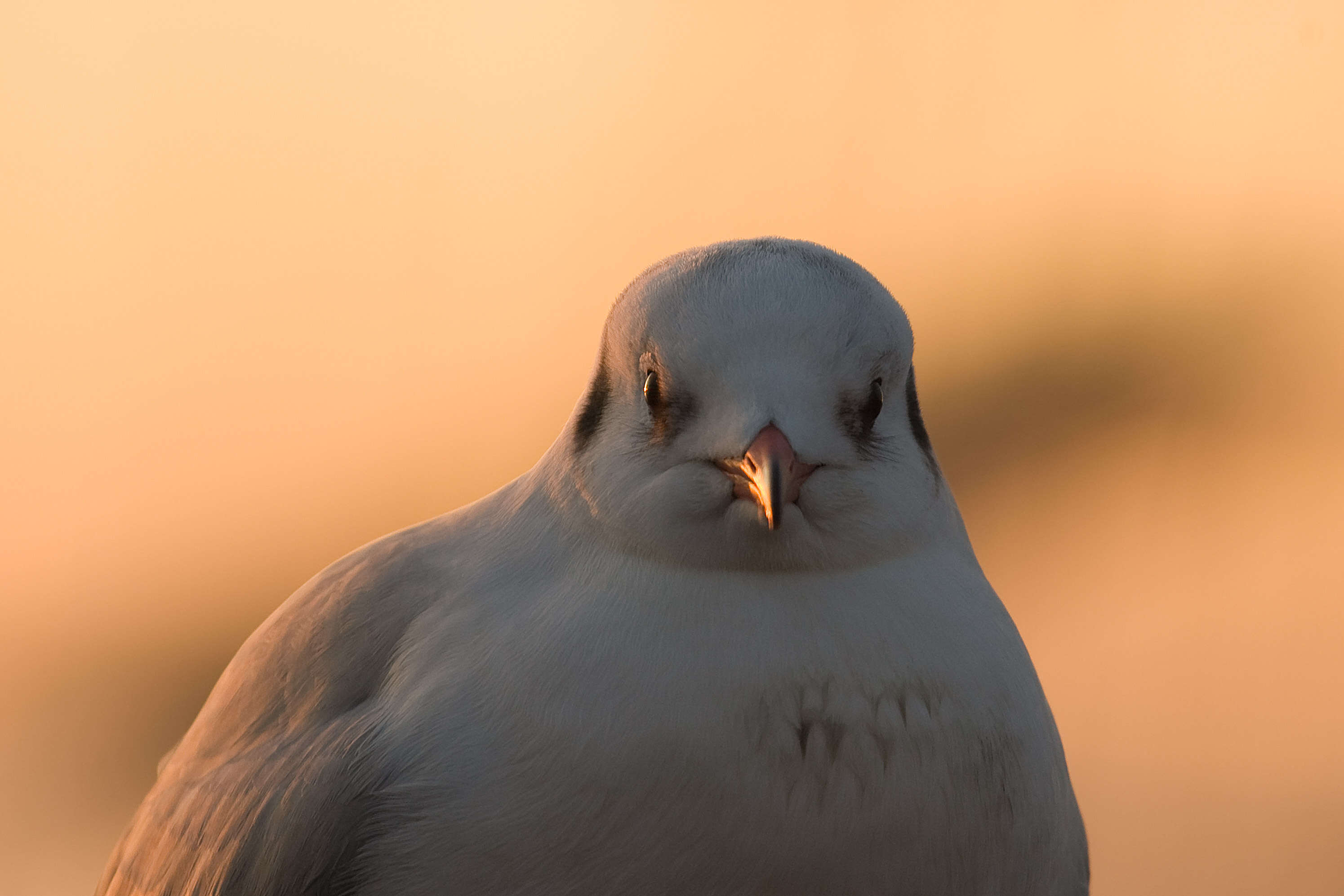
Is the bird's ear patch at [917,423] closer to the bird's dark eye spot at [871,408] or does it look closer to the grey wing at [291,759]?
the bird's dark eye spot at [871,408]

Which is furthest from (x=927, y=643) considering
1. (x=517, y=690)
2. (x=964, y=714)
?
(x=517, y=690)

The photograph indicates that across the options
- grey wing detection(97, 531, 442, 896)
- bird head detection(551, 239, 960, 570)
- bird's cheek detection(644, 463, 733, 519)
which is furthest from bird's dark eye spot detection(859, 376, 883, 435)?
grey wing detection(97, 531, 442, 896)

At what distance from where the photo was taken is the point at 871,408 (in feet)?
2.92

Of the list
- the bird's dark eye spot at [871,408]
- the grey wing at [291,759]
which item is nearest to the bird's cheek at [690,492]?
the bird's dark eye spot at [871,408]

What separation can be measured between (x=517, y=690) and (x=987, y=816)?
344 mm

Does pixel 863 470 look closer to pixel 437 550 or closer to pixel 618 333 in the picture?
pixel 618 333

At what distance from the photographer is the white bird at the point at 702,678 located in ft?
2.61

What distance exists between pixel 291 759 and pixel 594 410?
14.2 inches

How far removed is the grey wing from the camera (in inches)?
34.4

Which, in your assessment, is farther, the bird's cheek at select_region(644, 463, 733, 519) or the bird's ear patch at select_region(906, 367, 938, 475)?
the bird's ear patch at select_region(906, 367, 938, 475)

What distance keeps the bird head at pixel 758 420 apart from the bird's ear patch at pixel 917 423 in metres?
0.03

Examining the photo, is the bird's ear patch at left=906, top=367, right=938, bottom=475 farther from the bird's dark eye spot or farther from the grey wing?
the grey wing

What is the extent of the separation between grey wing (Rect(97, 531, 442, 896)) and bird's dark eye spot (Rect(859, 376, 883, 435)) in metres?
0.37

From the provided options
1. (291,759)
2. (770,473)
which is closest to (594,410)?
(770,473)
